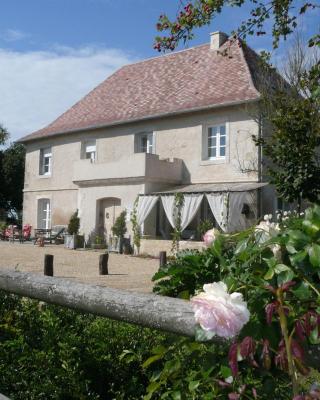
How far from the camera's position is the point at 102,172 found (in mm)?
23328

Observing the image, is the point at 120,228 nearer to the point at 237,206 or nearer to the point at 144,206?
the point at 144,206

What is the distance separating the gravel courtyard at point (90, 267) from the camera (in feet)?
40.7

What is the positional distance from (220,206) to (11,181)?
2633 centimetres

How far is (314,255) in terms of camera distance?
1.55 metres

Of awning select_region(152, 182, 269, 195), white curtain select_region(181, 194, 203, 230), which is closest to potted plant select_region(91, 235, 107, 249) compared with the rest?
awning select_region(152, 182, 269, 195)

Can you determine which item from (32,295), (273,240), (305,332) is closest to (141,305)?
(273,240)

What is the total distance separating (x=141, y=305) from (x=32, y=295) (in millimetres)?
1208

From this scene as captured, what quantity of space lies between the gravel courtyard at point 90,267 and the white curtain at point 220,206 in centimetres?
276

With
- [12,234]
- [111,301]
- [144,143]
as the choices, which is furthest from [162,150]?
[111,301]

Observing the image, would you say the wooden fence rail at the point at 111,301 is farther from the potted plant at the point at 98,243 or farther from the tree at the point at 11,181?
the tree at the point at 11,181

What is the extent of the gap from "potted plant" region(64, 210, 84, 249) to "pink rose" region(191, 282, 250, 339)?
22485 mm

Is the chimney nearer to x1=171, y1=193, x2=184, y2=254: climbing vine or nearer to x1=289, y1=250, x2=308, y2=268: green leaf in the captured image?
x1=171, y1=193, x2=184, y2=254: climbing vine

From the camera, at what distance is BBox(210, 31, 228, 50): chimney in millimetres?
23578

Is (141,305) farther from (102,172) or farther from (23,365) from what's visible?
(102,172)
